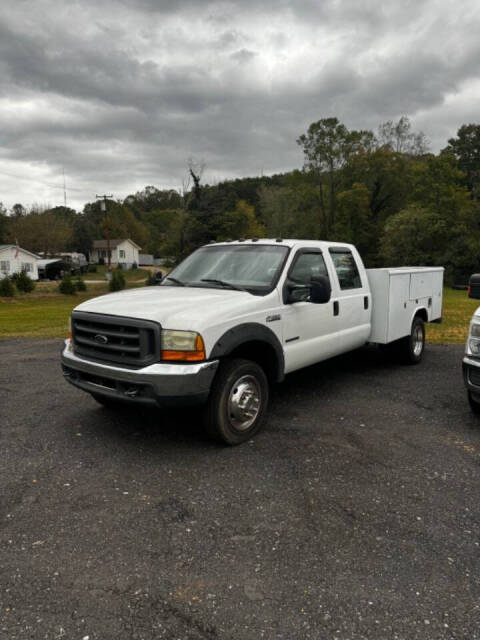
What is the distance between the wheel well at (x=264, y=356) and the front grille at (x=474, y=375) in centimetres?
196

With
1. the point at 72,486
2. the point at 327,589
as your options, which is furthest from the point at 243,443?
the point at 327,589

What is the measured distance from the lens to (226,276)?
5.07 meters

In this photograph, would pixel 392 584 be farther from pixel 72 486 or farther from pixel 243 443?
pixel 72 486

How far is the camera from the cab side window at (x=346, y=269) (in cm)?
589

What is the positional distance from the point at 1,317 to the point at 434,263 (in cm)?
3337

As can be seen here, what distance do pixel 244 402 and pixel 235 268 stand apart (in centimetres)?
161

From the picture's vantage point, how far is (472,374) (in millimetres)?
4680

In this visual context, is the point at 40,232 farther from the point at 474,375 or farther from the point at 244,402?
the point at 474,375

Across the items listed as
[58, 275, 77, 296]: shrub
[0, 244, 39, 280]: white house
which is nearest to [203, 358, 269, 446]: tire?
[58, 275, 77, 296]: shrub

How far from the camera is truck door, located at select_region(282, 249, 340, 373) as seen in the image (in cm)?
484

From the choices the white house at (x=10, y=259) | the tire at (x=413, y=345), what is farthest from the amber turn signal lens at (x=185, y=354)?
the white house at (x=10, y=259)

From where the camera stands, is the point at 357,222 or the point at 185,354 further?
the point at 357,222

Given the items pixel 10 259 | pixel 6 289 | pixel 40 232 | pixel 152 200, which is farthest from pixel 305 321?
pixel 152 200

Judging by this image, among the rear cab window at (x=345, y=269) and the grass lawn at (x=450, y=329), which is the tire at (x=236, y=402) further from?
the grass lawn at (x=450, y=329)
